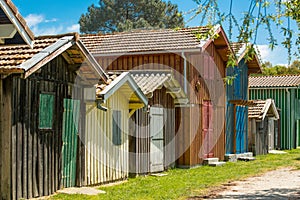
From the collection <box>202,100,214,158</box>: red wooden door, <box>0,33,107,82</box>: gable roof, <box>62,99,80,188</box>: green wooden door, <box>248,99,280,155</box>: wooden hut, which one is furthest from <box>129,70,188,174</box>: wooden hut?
<box>248,99,280,155</box>: wooden hut

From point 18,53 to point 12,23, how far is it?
3569 millimetres

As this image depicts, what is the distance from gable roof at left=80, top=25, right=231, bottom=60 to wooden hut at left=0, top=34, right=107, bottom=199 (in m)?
6.86

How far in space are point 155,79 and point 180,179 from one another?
3405mm

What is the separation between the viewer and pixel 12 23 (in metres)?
8.64

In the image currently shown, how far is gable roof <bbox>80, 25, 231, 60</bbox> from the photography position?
68.2ft

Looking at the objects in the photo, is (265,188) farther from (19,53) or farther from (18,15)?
(18,15)

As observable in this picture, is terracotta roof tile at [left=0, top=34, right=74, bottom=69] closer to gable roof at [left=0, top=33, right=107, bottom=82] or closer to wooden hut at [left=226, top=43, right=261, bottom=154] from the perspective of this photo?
gable roof at [left=0, top=33, right=107, bottom=82]

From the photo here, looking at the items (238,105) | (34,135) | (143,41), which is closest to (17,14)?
(34,135)

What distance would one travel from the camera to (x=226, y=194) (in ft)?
45.5

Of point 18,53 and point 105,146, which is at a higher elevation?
point 18,53

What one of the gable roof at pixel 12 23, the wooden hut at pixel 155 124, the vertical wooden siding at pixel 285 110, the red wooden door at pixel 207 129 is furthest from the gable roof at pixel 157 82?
the vertical wooden siding at pixel 285 110

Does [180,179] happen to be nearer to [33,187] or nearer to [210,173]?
[210,173]

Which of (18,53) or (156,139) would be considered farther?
(156,139)

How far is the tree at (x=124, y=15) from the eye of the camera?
53375mm
